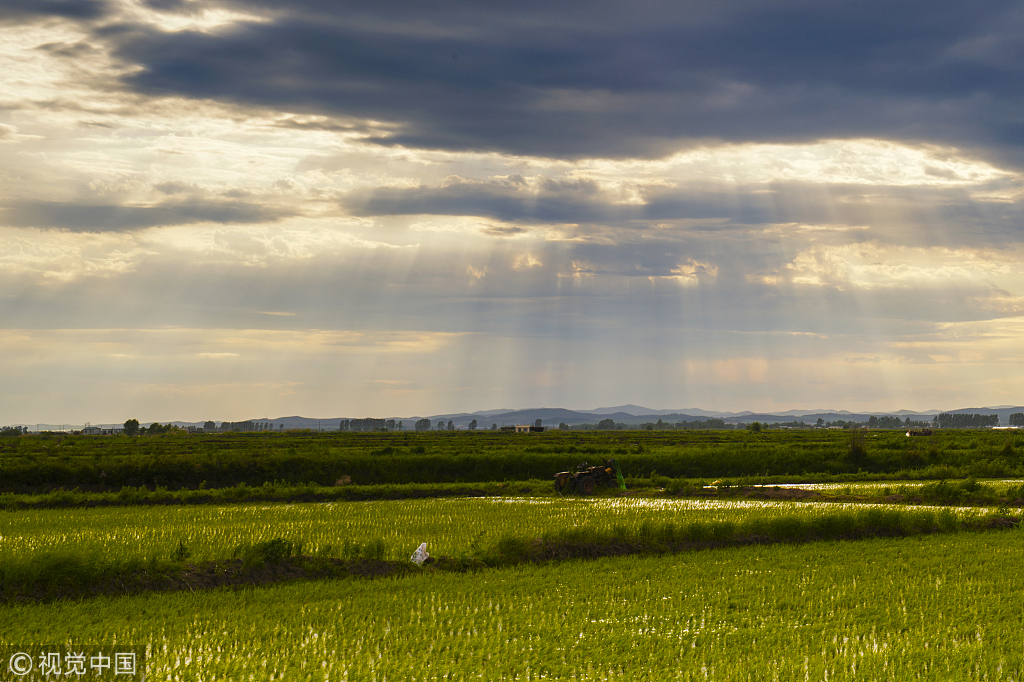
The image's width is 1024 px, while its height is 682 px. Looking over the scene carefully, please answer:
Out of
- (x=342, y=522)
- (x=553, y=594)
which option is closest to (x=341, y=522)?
(x=342, y=522)

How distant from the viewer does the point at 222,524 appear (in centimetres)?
2725

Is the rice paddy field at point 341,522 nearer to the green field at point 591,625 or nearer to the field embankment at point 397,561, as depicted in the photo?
the field embankment at point 397,561

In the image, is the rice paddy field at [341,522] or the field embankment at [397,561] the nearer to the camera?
the field embankment at [397,561]

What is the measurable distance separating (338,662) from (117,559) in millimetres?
8639

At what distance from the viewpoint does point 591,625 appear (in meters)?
13.2

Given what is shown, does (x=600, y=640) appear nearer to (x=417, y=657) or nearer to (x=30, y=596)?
(x=417, y=657)

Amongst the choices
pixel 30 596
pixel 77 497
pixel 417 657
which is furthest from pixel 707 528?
pixel 77 497

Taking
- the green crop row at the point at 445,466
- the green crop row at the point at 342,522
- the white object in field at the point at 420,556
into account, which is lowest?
the green crop row at the point at 445,466

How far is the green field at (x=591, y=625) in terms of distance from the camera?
10852mm

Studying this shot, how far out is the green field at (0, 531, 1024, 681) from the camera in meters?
10.9

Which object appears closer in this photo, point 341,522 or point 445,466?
point 341,522

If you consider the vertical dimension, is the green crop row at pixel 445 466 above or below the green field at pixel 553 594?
below

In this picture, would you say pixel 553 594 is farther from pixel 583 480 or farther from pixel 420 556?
pixel 583 480

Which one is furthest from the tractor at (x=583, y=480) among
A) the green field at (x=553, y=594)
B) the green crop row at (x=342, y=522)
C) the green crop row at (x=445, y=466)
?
the green crop row at (x=445, y=466)
